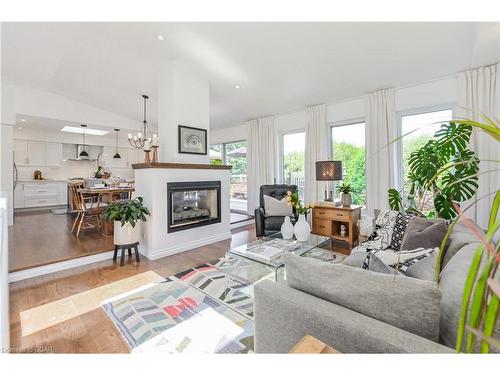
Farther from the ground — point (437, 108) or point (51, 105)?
point (51, 105)

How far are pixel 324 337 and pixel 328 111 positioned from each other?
4.44 m

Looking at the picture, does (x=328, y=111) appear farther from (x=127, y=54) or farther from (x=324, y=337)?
(x=324, y=337)

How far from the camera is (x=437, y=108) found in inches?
139

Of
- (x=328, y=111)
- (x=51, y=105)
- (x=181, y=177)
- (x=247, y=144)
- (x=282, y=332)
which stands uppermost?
(x=51, y=105)

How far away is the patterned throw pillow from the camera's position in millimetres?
2078

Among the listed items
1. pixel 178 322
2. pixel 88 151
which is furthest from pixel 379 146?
pixel 88 151

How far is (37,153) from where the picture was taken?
22.0 ft

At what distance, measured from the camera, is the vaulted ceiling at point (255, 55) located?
2648mm

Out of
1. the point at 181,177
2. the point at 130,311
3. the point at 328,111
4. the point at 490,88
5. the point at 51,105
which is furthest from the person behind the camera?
the point at 51,105

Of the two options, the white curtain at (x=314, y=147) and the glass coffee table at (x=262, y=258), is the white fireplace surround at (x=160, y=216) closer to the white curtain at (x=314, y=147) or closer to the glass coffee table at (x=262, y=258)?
the glass coffee table at (x=262, y=258)

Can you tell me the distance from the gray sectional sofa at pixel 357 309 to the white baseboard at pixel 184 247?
2404mm

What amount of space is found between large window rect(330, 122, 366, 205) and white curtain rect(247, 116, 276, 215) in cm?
152
